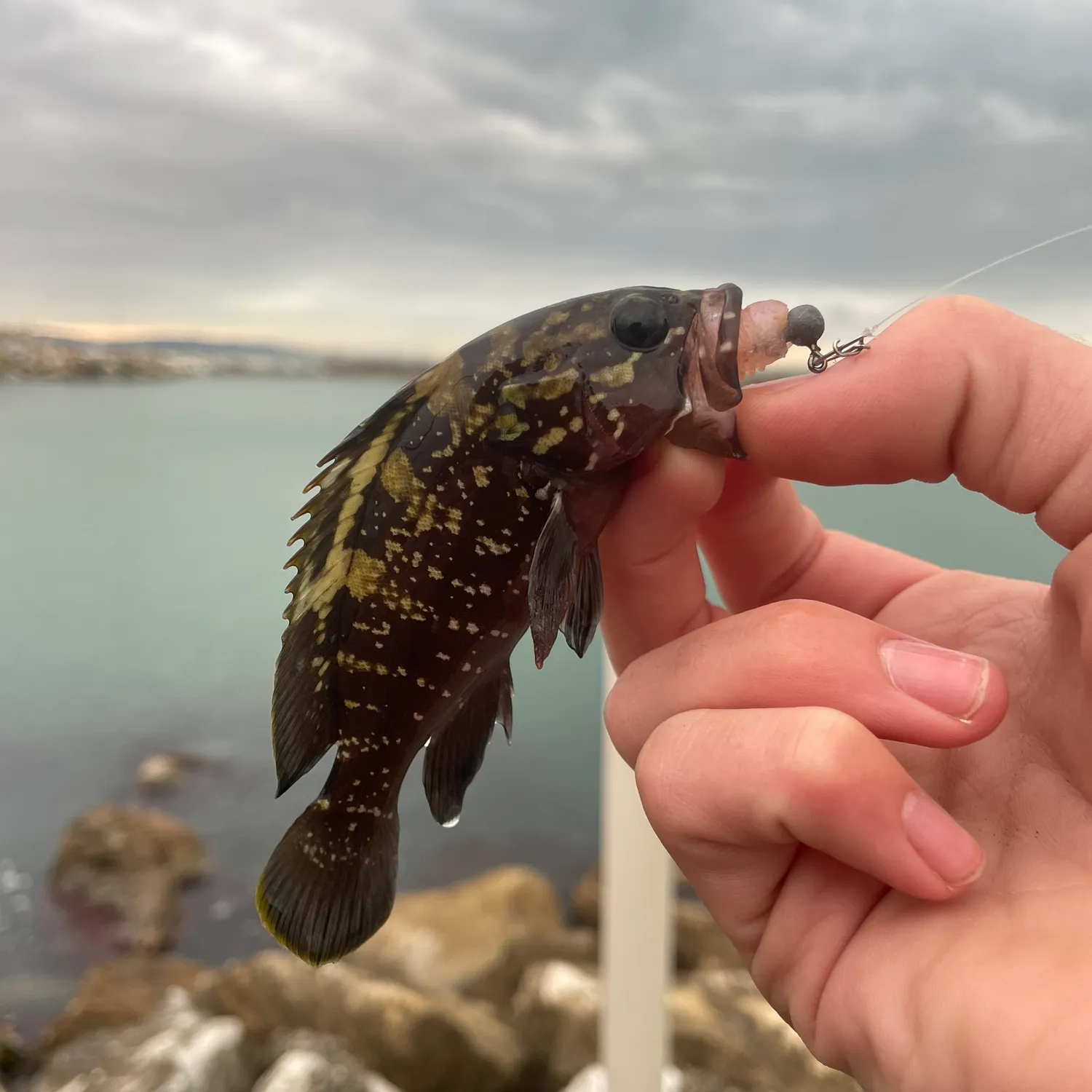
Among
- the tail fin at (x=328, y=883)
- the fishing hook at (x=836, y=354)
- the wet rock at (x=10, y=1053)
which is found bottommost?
the wet rock at (x=10, y=1053)

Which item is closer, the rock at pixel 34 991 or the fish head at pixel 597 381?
the fish head at pixel 597 381

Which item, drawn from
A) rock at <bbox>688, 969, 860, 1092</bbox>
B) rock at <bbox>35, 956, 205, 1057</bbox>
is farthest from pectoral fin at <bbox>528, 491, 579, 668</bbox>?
rock at <bbox>35, 956, 205, 1057</bbox>

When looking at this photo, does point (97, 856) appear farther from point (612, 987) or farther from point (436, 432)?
point (436, 432)

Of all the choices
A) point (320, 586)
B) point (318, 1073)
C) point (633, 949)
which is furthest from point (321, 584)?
point (318, 1073)

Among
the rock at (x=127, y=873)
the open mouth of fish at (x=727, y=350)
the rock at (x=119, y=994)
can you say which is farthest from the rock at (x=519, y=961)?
the open mouth of fish at (x=727, y=350)

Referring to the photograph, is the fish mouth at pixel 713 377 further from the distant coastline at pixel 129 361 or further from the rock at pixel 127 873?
the rock at pixel 127 873

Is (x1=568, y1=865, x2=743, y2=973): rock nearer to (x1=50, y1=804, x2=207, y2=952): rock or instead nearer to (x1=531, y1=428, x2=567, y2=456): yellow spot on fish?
(x1=50, y1=804, x2=207, y2=952): rock

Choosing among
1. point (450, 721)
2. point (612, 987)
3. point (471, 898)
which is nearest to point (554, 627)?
point (450, 721)

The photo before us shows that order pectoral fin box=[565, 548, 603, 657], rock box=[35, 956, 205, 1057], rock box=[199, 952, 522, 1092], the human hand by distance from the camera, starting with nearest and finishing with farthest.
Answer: the human hand
pectoral fin box=[565, 548, 603, 657]
rock box=[199, 952, 522, 1092]
rock box=[35, 956, 205, 1057]
